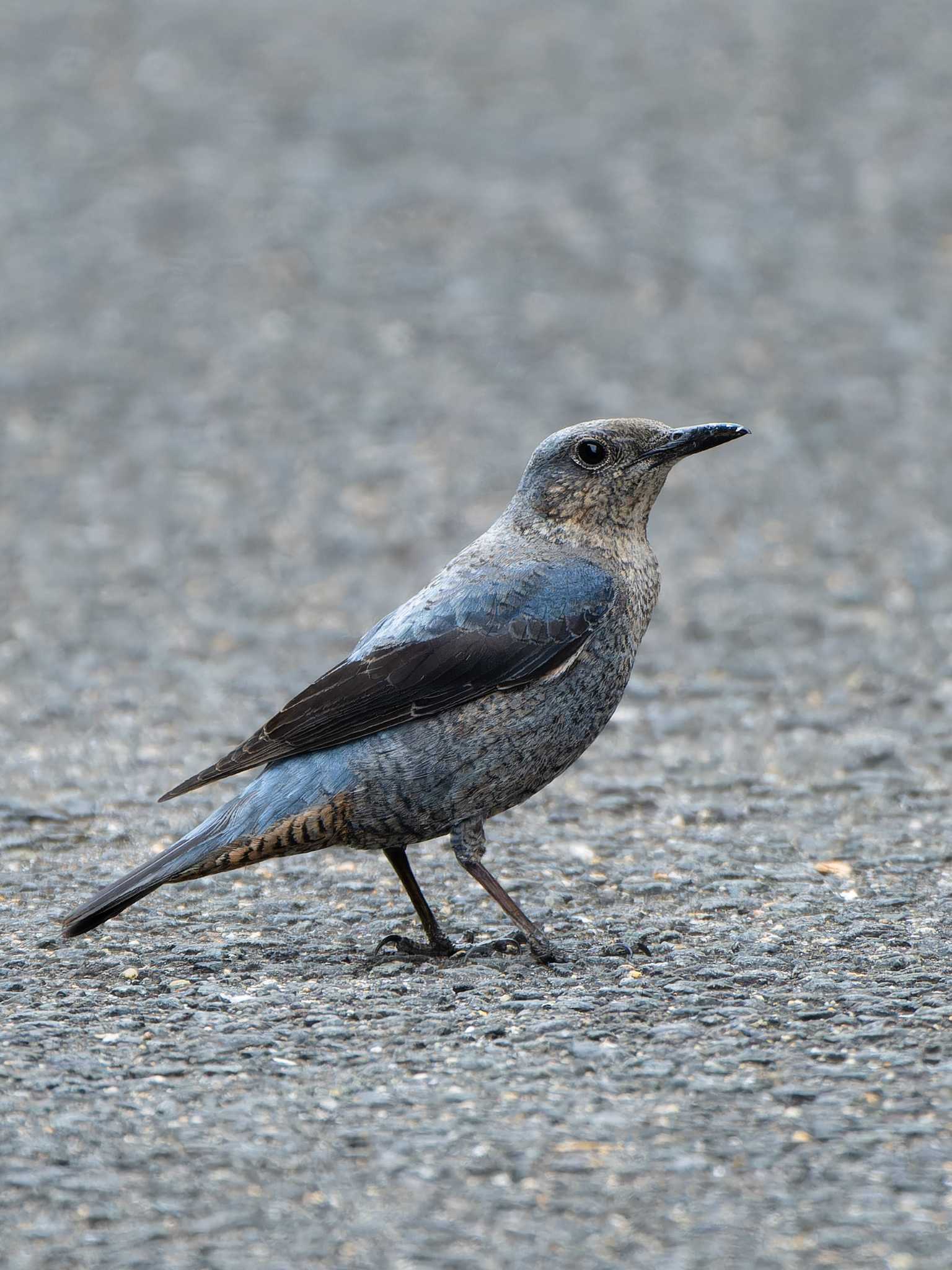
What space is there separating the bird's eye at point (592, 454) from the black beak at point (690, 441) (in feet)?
0.44

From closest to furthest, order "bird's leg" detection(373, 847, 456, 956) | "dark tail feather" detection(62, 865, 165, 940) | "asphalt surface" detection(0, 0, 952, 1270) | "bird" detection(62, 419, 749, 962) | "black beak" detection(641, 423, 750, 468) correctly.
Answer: "asphalt surface" detection(0, 0, 952, 1270) < "dark tail feather" detection(62, 865, 165, 940) < "bird" detection(62, 419, 749, 962) < "bird's leg" detection(373, 847, 456, 956) < "black beak" detection(641, 423, 750, 468)

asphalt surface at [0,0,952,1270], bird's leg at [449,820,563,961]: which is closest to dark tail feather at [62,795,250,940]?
asphalt surface at [0,0,952,1270]

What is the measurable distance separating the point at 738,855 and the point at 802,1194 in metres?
2.80

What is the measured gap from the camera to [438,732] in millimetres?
5113

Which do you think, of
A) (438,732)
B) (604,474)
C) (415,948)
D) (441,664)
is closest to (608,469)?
(604,474)

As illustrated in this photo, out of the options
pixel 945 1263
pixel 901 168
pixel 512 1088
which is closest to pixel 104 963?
pixel 512 1088

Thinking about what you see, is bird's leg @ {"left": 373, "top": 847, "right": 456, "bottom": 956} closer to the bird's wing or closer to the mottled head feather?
the bird's wing

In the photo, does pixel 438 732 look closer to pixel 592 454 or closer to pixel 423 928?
pixel 423 928

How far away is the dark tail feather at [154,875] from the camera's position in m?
4.89

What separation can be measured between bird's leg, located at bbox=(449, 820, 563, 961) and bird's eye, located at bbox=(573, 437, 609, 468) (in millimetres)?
1268

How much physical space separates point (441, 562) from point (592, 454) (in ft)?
13.3

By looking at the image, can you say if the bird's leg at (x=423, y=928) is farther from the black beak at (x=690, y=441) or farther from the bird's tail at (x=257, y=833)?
the black beak at (x=690, y=441)

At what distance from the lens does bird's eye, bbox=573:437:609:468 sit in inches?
221

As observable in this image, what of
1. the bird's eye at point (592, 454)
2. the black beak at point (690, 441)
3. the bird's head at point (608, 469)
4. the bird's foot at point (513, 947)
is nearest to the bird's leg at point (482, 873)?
the bird's foot at point (513, 947)
